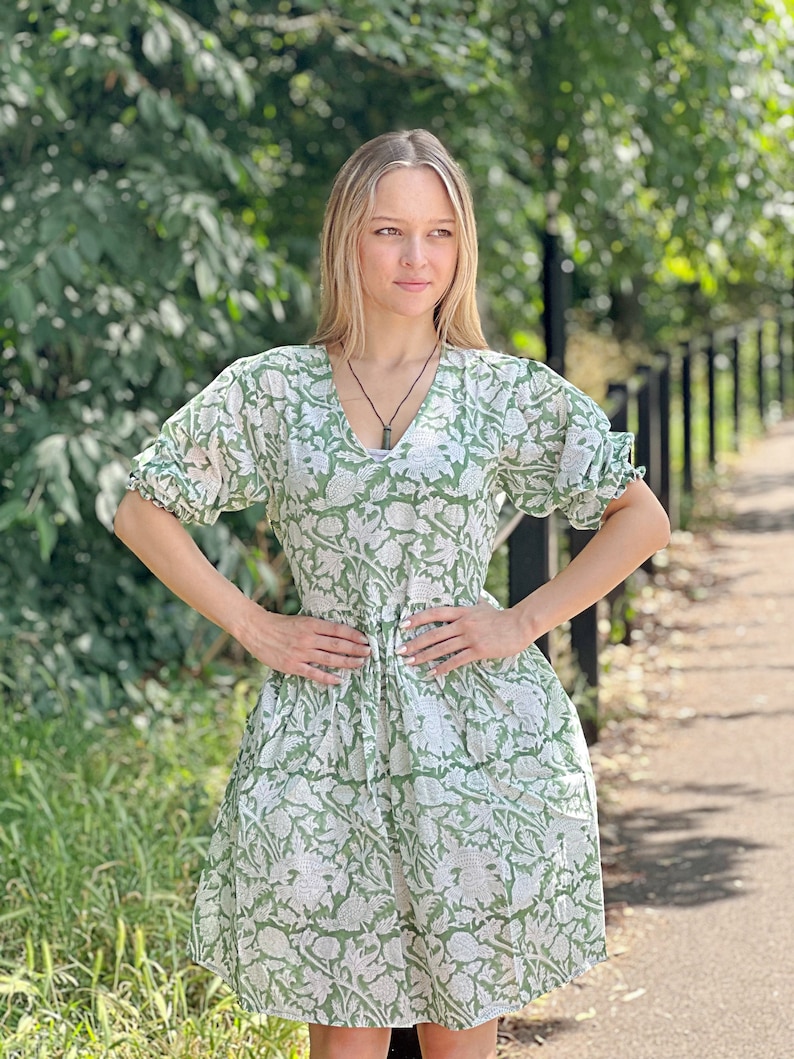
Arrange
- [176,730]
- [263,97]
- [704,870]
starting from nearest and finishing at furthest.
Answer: [704,870] → [176,730] → [263,97]

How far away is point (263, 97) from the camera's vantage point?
6.88 meters

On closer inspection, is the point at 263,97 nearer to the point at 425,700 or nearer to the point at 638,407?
the point at 638,407

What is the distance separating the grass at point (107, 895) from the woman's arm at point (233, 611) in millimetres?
1007

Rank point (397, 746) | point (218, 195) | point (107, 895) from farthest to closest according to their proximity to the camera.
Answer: point (218, 195)
point (107, 895)
point (397, 746)

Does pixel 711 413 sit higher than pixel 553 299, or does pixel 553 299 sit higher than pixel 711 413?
pixel 553 299

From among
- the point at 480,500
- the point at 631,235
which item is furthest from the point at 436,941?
the point at 631,235

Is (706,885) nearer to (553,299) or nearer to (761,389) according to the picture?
(553,299)

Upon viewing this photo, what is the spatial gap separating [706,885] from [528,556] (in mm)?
1045

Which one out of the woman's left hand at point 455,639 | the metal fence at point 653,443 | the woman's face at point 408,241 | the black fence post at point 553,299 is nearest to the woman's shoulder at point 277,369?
the woman's face at point 408,241

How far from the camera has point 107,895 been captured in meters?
3.63

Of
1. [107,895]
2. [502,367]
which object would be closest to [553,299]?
[107,895]

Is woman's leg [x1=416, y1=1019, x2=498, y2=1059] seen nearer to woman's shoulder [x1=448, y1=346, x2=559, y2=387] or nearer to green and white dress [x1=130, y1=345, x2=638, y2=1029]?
green and white dress [x1=130, y1=345, x2=638, y2=1029]

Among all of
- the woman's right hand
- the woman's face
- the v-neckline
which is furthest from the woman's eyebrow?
the woman's right hand

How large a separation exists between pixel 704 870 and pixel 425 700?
88.4 inches
